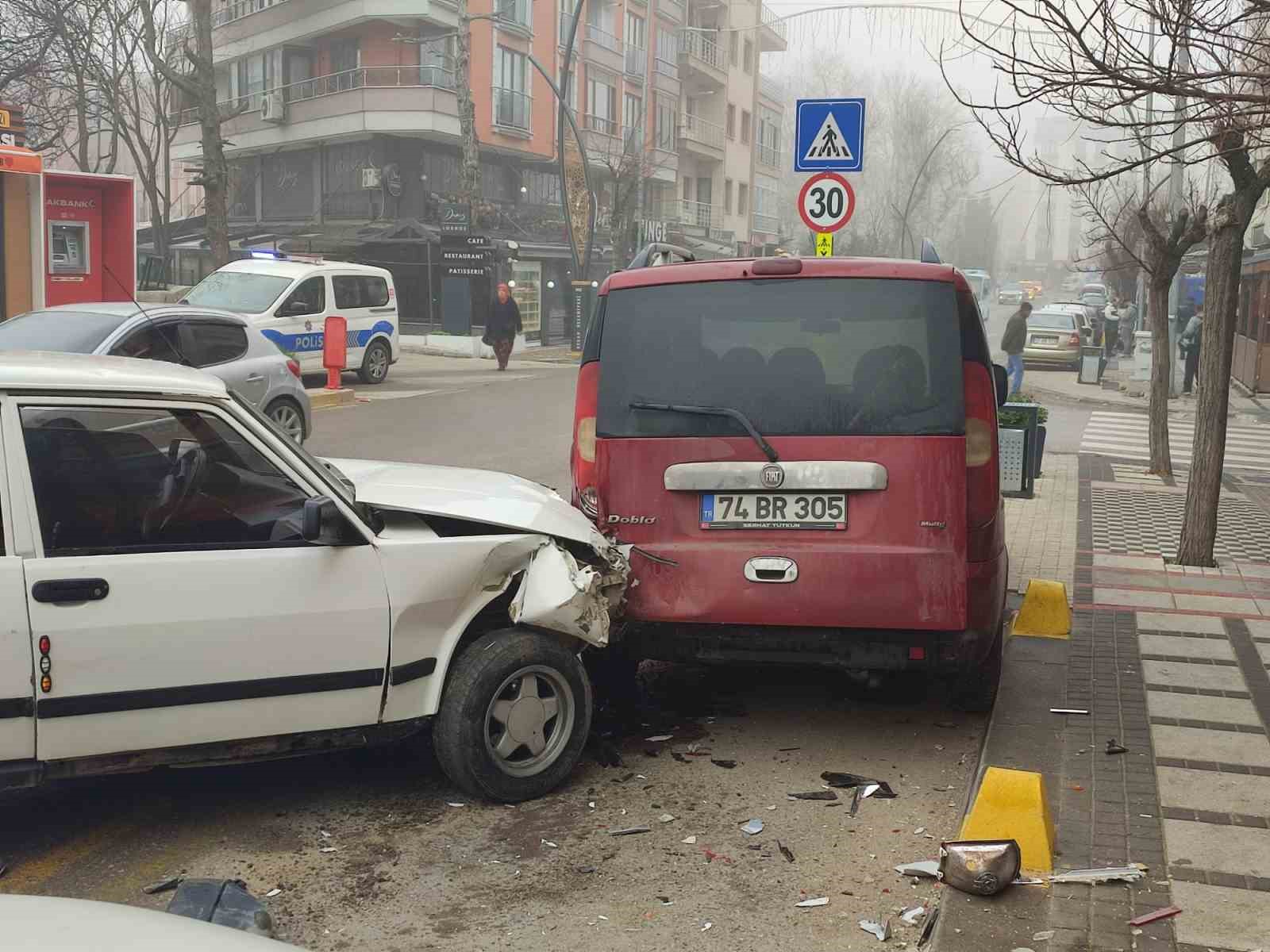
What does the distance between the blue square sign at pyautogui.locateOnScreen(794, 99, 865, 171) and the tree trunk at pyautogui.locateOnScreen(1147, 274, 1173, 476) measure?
484 centimetres

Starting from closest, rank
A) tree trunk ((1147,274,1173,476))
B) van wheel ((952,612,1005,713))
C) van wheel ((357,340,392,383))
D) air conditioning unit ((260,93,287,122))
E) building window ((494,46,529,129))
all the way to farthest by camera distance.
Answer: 1. van wheel ((952,612,1005,713))
2. tree trunk ((1147,274,1173,476))
3. van wheel ((357,340,392,383))
4. building window ((494,46,529,129))
5. air conditioning unit ((260,93,287,122))

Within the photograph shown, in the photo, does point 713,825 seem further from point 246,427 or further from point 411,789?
point 246,427

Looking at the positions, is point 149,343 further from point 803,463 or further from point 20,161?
point 803,463

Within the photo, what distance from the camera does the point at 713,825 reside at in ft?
15.9

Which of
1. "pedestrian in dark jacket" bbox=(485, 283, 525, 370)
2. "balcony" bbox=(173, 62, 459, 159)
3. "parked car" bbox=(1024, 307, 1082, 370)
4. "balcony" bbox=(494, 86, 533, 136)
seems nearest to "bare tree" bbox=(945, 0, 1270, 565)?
"pedestrian in dark jacket" bbox=(485, 283, 525, 370)

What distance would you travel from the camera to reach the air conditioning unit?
4666cm

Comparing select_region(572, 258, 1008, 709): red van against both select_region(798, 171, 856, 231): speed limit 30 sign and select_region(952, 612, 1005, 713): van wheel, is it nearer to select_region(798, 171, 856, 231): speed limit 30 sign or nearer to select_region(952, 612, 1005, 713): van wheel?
select_region(952, 612, 1005, 713): van wheel

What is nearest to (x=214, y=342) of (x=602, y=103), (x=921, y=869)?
(x=921, y=869)

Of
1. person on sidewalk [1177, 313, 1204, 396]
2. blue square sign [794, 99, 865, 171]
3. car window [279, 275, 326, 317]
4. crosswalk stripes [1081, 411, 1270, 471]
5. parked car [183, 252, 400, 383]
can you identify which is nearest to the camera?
blue square sign [794, 99, 865, 171]

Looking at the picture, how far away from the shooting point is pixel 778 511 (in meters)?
5.45

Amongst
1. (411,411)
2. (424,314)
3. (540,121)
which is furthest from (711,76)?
(411,411)

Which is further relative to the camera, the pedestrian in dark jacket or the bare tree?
the pedestrian in dark jacket

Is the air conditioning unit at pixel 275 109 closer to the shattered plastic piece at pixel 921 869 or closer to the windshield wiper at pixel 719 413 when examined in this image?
the windshield wiper at pixel 719 413

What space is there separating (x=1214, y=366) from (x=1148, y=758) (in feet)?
15.3
